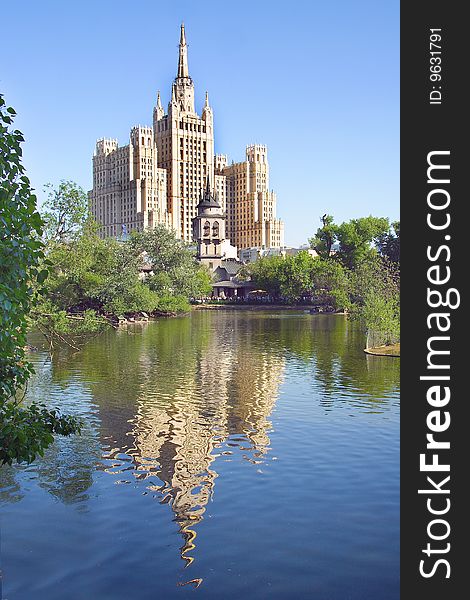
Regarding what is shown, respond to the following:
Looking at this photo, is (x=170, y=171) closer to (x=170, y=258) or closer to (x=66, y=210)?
(x=170, y=258)

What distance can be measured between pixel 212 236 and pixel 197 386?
112 metres

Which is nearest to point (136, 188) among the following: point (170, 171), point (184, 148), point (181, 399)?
point (170, 171)

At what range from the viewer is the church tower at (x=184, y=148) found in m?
192

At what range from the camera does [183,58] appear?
194m

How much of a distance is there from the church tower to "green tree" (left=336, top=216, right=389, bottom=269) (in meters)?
82.4

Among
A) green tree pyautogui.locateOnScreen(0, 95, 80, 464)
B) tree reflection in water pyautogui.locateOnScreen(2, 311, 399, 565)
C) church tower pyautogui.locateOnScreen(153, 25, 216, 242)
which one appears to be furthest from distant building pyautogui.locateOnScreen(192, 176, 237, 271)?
green tree pyautogui.locateOnScreen(0, 95, 80, 464)

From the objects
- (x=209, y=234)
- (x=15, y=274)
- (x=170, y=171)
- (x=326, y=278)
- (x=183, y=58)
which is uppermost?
(x=183, y=58)

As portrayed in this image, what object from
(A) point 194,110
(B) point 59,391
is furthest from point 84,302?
(A) point 194,110

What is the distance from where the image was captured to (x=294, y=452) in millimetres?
19219

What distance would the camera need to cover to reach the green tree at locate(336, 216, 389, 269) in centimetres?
11262

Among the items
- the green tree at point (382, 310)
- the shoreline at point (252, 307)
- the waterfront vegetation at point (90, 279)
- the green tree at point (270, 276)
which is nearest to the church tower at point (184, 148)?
the waterfront vegetation at point (90, 279)

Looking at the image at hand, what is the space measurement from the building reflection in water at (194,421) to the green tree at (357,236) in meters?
74.4

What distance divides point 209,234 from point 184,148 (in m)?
61.0

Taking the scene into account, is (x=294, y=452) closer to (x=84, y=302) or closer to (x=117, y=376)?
(x=117, y=376)
